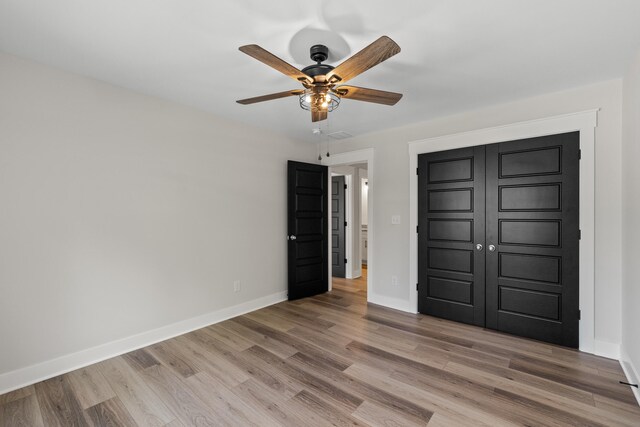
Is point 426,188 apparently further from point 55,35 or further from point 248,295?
point 55,35

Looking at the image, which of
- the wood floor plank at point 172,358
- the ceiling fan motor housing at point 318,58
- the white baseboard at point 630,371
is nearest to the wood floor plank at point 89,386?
the wood floor plank at point 172,358

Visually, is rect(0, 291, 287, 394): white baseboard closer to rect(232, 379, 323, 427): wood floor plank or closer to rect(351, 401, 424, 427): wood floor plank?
rect(232, 379, 323, 427): wood floor plank

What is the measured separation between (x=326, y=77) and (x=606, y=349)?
11.2 feet

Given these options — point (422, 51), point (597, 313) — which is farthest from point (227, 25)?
point (597, 313)

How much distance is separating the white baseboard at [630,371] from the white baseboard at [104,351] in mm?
3685

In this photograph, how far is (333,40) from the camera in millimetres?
1978

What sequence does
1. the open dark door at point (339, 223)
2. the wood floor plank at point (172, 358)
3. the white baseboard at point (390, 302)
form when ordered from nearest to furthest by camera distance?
the wood floor plank at point (172, 358)
the white baseboard at point (390, 302)
the open dark door at point (339, 223)

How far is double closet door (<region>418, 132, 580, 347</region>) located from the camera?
283 centimetres

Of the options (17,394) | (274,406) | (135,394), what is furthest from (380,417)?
(17,394)

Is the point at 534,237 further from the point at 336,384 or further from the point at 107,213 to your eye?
the point at 107,213

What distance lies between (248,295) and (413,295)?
7.23 feet

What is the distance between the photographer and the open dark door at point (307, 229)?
433 centimetres

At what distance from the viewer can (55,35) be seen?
6.48 ft

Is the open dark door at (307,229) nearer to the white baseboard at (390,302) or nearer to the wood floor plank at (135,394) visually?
the white baseboard at (390,302)
